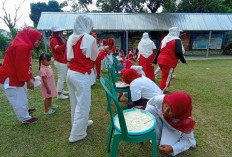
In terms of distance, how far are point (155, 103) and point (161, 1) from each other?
1875 centimetres

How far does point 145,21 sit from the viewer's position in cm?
1191

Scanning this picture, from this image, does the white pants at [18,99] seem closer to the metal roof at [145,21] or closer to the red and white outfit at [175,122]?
the red and white outfit at [175,122]

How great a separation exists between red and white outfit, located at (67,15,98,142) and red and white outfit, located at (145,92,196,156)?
2.94 feet

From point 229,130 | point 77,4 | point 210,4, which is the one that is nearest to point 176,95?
point 229,130

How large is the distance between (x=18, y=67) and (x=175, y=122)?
90.6 inches

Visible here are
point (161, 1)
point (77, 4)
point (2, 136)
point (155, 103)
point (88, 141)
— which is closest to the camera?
point (155, 103)

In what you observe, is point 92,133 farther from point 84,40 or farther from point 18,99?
point 84,40

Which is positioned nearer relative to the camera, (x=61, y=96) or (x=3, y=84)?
(x=3, y=84)

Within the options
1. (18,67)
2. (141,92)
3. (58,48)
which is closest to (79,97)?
(141,92)

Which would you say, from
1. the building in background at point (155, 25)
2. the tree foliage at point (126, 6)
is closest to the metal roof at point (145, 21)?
the building in background at point (155, 25)

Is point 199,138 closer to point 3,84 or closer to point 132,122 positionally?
point 132,122

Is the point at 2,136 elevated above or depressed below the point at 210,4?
below

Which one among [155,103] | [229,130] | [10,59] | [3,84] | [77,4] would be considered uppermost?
[77,4]

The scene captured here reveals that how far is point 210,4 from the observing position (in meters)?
18.2
